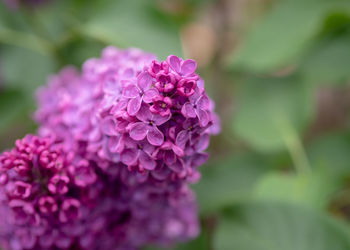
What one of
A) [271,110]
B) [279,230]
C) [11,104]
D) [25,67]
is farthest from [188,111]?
[25,67]

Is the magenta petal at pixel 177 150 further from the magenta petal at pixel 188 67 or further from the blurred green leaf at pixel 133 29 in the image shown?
the blurred green leaf at pixel 133 29

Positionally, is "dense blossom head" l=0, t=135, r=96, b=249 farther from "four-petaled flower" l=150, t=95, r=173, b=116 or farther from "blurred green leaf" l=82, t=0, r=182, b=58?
"blurred green leaf" l=82, t=0, r=182, b=58

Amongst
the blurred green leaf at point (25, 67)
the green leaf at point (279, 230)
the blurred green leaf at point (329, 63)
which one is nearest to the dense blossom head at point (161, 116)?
the green leaf at point (279, 230)

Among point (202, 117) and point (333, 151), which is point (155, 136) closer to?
point (202, 117)

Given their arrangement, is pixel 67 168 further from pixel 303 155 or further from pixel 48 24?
A: pixel 48 24

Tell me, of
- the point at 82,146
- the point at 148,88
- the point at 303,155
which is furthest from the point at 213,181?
the point at 148,88
